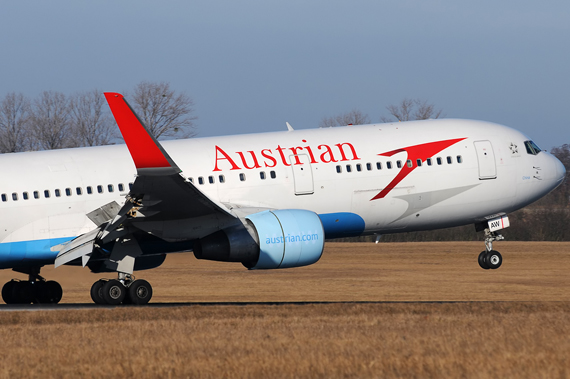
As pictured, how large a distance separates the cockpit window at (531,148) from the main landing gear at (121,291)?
1179 cm

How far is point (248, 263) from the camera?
21.2m

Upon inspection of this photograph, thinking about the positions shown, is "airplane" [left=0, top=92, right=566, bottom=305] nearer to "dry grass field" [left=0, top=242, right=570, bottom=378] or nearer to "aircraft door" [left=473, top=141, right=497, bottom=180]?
"aircraft door" [left=473, top=141, right=497, bottom=180]

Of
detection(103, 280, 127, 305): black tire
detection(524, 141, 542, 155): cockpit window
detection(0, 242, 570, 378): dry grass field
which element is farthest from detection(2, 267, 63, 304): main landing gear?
detection(524, 141, 542, 155): cockpit window

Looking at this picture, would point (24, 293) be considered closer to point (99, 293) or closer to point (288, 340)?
point (99, 293)

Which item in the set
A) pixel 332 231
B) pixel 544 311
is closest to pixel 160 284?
pixel 332 231

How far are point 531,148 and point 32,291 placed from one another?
15.0 metres

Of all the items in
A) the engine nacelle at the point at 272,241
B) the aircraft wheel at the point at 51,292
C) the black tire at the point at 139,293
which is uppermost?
the engine nacelle at the point at 272,241

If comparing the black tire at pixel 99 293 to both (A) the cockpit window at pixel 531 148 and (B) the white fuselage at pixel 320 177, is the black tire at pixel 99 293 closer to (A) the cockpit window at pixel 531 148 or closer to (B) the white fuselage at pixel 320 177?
(B) the white fuselage at pixel 320 177

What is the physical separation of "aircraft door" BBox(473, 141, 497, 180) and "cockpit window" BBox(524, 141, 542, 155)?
148 centimetres

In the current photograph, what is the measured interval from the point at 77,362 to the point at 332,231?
40.0 ft

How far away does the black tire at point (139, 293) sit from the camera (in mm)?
21641

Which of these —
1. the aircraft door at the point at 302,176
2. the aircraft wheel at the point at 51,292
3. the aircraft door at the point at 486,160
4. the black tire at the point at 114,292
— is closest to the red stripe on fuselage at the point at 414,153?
the aircraft door at the point at 486,160

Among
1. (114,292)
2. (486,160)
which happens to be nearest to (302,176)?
(486,160)

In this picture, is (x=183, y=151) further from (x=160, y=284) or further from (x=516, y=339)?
(x=160, y=284)
